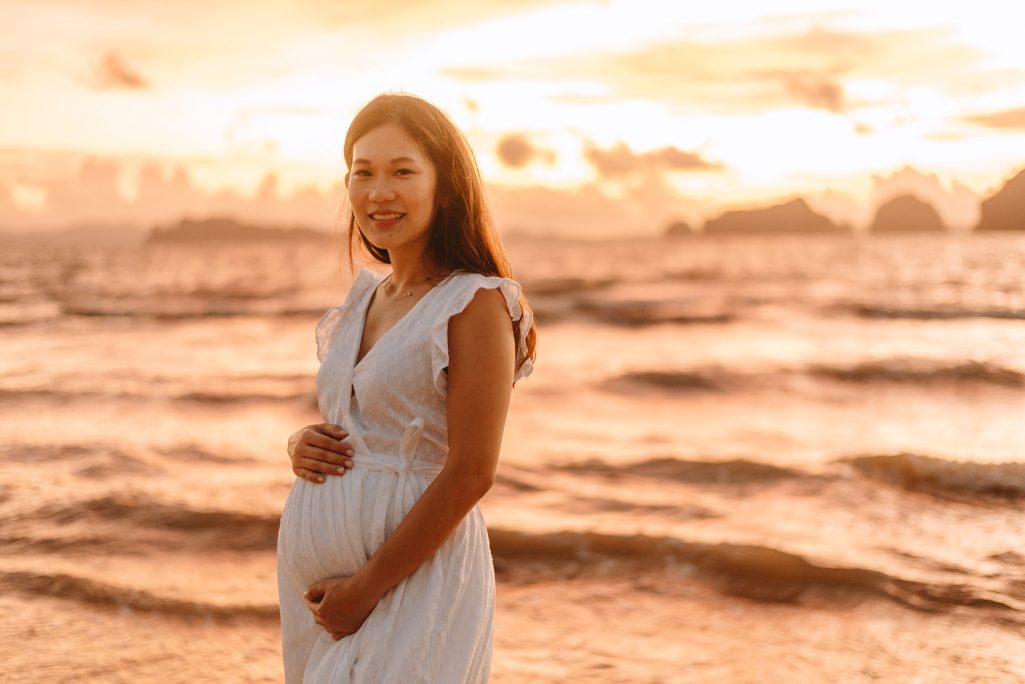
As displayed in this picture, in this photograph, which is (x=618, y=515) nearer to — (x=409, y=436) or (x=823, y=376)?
(x=409, y=436)

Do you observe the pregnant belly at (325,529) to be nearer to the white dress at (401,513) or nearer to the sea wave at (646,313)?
the white dress at (401,513)

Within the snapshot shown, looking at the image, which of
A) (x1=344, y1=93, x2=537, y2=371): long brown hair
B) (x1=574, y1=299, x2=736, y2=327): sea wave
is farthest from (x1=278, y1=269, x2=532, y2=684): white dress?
(x1=574, y1=299, x2=736, y2=327): sea wave

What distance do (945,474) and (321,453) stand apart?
875 cm

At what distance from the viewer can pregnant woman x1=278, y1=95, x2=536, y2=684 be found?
7.51 feet

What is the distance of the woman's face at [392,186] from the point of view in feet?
8.02

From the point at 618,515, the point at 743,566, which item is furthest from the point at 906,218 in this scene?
the point at 743,566

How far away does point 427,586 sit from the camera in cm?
237

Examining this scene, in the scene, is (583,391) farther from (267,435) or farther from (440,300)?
(440,300)

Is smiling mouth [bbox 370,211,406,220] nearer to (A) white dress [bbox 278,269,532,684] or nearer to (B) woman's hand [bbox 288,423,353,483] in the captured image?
(A) white dress [bbox 278,269,532,684]

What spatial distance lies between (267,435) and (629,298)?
1018 inches

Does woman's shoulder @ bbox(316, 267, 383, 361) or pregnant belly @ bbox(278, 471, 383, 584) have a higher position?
woman's shoulder @ bbox(316, 267, 383, 361)

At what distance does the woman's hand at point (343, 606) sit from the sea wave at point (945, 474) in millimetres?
8062

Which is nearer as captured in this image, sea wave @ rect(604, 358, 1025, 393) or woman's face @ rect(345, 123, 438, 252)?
woman's face @ rect(345, 123, 438, 252)

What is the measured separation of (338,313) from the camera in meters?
2.82
